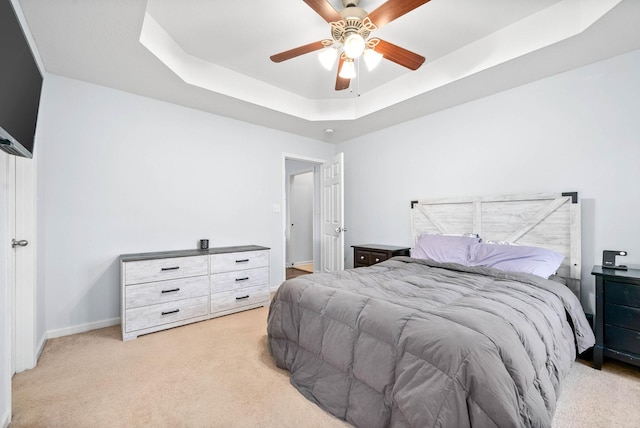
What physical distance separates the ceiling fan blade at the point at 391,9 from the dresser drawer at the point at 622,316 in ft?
8.20

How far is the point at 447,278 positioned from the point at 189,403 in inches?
79.6

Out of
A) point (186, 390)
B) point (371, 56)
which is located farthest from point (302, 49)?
point (186, 390)

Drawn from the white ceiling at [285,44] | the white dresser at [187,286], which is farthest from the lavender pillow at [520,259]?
the white dresser at [187,286]

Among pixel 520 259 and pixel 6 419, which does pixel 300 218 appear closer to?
pixel 520 259

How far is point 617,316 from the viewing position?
205 cm

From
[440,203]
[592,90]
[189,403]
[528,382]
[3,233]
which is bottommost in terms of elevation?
[189,403]

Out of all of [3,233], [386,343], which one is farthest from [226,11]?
[386,343]

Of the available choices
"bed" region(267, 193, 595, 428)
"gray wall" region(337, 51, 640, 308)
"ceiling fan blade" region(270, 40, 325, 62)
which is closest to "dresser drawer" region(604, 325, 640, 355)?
"bed" region(267, 193, 595, 428)

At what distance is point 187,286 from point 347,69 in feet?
8.66

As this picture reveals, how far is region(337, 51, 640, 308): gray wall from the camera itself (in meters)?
2.35

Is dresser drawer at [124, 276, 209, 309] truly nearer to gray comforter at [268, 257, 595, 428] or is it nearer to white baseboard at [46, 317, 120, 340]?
white baseboard at [46, 317, 120, 340]

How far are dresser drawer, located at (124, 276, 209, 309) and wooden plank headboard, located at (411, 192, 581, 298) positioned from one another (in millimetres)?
2829

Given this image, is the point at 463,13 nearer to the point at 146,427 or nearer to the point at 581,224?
the point at 581,224

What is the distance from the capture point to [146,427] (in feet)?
5.04
